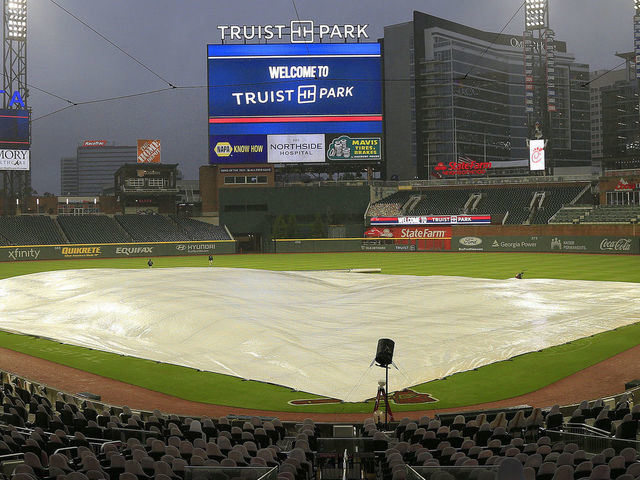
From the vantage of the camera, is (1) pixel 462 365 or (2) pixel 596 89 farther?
(2) pixel 596 89

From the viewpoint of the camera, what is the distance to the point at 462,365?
61.1 ft

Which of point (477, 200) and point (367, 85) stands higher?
point (367, 85)

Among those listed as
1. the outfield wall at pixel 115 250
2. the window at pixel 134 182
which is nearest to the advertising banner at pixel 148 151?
the window at pixel 134 182

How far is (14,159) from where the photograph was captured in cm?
7462

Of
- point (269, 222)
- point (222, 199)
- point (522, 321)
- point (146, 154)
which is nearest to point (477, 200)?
point (269, 222)

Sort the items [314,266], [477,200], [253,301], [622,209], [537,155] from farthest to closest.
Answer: [477,200]
[537,155]
[622,209]
[314,266]
[253,301]

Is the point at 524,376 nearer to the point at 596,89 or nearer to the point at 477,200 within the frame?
the point at 477,200

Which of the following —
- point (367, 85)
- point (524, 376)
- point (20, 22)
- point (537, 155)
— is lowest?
point (524, 376)

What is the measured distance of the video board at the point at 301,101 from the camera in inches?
3145

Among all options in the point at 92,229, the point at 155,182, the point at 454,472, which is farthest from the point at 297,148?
the point at 454,472

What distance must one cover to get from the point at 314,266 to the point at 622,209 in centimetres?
3454

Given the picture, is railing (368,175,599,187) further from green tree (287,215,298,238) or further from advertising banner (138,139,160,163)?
advertising banner (138,139,160,163)

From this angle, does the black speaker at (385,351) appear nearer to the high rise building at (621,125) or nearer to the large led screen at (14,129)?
the large led screen at (14,129)

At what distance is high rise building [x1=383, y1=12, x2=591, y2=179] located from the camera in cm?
12075
